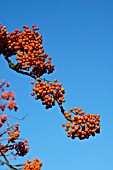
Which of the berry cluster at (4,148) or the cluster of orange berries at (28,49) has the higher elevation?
the cluster of orange berries at (28,49)

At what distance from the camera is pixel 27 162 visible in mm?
15203

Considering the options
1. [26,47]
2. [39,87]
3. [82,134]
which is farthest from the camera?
[26,47]

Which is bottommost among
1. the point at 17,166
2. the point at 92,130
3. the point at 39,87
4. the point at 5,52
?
the point at 17,166

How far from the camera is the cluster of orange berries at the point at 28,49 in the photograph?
15.4 m

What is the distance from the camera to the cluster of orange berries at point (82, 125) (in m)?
13.9

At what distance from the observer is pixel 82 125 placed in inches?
550

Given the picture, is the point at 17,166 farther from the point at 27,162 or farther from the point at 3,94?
the point at 3,94

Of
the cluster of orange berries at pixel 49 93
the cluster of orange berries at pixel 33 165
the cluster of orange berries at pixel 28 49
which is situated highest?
the cluster of orange berries at pixel 28 49

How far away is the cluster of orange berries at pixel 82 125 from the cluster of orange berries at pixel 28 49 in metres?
2.08

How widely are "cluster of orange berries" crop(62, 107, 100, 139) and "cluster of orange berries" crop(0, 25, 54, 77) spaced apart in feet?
6.83

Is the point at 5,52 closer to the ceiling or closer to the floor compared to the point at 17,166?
closer to the ceiling

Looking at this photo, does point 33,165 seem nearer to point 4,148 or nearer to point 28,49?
point 4,148

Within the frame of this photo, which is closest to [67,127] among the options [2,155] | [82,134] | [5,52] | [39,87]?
[82,134]

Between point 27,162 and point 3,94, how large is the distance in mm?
2536
